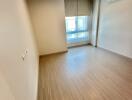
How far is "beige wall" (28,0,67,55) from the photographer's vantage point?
11.3 ft

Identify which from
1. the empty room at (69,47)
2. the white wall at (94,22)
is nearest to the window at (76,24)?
the empty room at (69,47)

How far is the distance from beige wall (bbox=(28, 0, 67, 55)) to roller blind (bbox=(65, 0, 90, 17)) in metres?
0.57

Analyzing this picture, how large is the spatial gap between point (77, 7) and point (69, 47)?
199 cm

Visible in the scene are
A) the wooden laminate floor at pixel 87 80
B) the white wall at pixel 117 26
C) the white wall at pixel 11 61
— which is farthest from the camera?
the white wall at pixel 117 26

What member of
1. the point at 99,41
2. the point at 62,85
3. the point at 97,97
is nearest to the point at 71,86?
the point at 62,85

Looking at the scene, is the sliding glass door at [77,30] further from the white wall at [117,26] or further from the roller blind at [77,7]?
the white wall at [117,26]

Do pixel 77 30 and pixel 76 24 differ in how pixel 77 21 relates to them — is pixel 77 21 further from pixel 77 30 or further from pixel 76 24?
pixel 77 30

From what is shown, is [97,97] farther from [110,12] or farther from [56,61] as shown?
[110,12]

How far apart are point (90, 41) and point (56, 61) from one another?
262cm

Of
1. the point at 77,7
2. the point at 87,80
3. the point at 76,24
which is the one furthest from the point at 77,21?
the point at 87,80

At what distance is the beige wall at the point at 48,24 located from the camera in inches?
136

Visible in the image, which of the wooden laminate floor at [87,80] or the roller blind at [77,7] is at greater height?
the roller blind at [77,7]

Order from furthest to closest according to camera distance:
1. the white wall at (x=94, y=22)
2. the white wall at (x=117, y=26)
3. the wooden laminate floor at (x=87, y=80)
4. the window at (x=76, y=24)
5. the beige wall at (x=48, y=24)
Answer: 1. the window at (x=76, y=24)
2. the white wall at (x=94, y=22)
3. the beige wall at (x=48, y=24)
4. the white wall at (x=117, y=26)
5. the wooden laminate floor at (x=87, y=80)

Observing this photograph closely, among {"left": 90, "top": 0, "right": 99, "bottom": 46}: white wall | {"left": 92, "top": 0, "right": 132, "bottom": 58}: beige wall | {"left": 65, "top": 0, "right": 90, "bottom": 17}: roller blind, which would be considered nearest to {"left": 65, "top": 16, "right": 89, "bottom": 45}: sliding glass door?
{"left": 65, "top": 0, "right": 90, "bottom": 17}: roller blind
